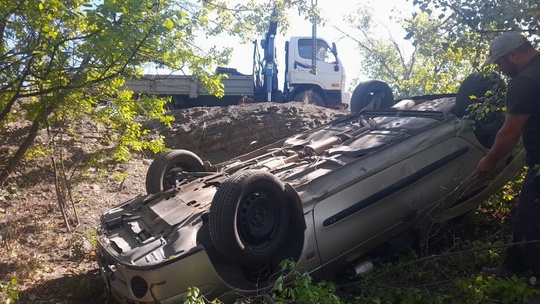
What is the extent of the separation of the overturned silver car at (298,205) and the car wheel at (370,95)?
102 centimetres

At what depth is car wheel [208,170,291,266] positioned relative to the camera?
336 cm

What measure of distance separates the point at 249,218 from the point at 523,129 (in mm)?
2177

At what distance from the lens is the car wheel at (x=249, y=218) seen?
336 cm

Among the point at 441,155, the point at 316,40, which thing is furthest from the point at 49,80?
the point at 316,40

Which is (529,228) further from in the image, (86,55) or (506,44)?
(86,55)

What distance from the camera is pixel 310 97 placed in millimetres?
13883

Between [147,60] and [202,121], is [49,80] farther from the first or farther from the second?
[202,121]

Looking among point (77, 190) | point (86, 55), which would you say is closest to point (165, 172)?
point (86, 55)

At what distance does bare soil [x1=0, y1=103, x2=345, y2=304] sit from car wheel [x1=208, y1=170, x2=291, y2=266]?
162 centimetres

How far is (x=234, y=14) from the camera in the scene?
30.1 ft

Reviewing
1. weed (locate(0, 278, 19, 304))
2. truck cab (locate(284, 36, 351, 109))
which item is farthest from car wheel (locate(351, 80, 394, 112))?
truck cab (locate(284, 36, 351, 109))

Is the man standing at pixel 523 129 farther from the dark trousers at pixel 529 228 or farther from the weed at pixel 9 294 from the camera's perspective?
the weed at pixel 9 294

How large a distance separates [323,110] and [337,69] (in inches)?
111

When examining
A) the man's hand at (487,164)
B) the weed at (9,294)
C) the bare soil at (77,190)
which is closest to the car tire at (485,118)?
the man's hand at (487,164)
